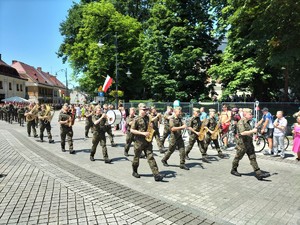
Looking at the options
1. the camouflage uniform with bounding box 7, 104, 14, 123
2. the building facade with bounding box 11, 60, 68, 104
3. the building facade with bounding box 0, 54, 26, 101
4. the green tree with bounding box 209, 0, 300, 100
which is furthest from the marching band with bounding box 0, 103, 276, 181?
the building facade with bounding box 11, 60, 68, 104

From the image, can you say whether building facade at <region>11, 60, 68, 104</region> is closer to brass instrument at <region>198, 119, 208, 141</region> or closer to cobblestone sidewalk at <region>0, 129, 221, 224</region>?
brass instrument at <region>198, 119, 208, 141</region>

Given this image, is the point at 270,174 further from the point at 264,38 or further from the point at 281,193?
the point at 264,38

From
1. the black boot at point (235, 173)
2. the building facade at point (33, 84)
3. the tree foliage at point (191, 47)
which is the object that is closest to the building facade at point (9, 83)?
the building facade at point (33, 84)

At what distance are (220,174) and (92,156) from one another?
440 centimetres

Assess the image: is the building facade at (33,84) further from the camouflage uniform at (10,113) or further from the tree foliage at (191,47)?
the camouflage uniform at (10,113)

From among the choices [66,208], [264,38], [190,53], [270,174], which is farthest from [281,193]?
[190,53]

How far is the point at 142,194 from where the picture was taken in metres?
6.28

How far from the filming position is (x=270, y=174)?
8.15 metres

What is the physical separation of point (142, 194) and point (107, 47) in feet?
92.5

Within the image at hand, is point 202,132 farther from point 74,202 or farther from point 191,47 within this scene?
point 191,47

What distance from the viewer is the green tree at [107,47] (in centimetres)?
3278

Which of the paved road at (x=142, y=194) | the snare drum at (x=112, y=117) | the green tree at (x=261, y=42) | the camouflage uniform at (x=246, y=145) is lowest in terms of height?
the paved road at (x=142, y=194)

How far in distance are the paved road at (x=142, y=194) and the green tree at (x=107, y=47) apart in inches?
960

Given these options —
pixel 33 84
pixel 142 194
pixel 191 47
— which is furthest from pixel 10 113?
pixel 33 84
